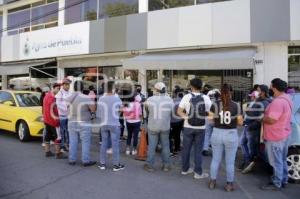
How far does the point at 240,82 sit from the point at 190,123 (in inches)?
300

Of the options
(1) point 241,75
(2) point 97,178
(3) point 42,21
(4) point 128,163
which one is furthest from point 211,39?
(3) point 42,21

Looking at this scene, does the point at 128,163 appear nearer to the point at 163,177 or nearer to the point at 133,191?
the point at 163,177

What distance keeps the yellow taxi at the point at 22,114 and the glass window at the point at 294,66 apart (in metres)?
8.36

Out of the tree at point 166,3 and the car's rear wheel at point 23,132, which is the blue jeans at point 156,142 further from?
the tree at point 166,3

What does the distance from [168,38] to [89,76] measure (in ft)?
18.5

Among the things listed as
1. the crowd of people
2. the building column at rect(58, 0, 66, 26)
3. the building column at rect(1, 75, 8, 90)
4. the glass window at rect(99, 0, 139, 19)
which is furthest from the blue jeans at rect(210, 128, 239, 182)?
the building column at rect(1, 75, 8, 90)

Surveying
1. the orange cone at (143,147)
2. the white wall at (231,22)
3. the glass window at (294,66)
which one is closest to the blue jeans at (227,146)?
the orange cone at (143,147)

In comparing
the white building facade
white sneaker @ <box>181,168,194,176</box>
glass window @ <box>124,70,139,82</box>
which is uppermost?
the white building facade

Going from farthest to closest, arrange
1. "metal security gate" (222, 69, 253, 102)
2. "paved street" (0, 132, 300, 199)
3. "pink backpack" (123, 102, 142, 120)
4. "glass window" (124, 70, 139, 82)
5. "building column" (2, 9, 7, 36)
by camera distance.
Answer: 1. "building column" (2, 9, 7, 36)
2. "glass window" (124, 70, 139, 82)
3. "metal security gate" (222, 69, 253, 102)
4. "pink backpack" (123, 102, 142, 120)
5. "paved street" (0, 132, 300, 199)

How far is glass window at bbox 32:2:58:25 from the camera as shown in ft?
68.8

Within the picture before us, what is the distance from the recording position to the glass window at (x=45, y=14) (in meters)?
21.0

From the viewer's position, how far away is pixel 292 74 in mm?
13484

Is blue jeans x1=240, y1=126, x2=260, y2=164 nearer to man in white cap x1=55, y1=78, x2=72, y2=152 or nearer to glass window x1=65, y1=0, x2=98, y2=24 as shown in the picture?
man in white cap x1=55, y1=78, x2=72, y2=152

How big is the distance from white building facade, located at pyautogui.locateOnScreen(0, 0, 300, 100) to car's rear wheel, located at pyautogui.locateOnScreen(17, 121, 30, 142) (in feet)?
14.8
